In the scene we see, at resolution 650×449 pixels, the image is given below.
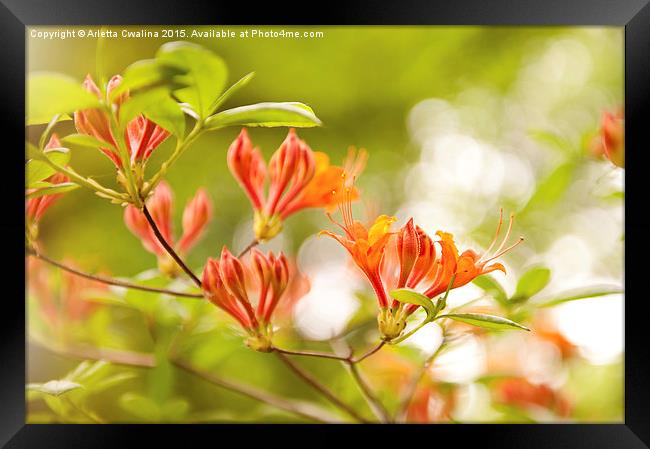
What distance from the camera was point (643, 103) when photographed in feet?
3.29

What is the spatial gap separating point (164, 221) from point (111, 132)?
326 mm

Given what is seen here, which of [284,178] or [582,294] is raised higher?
[284,178]

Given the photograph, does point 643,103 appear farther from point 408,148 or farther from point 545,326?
point 408,148

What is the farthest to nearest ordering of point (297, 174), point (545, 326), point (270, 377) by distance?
point (270, 377)
point (545, 326)
point (297, 174)

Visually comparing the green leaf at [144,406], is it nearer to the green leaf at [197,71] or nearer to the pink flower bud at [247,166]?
the pink flower bud at [247,166]

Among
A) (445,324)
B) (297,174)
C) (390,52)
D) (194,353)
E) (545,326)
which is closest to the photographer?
(297,174)

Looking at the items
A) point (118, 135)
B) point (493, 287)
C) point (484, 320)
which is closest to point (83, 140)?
point (118, 135)

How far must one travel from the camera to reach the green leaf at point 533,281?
91cm

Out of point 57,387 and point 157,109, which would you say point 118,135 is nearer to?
point 157,109

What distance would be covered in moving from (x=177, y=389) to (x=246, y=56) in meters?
1.24

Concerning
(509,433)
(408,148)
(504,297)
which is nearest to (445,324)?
(504,297)

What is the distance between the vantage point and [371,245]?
74cm
